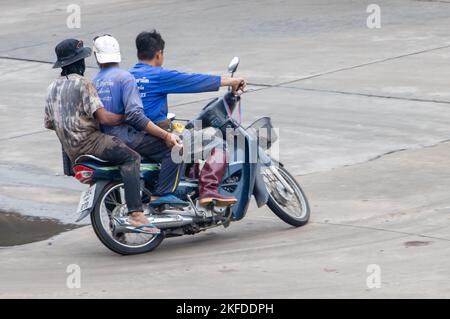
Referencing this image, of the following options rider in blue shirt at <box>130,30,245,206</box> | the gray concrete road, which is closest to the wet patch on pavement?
the gray concrete road

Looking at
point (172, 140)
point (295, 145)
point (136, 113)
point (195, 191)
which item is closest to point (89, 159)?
point (136, 113)

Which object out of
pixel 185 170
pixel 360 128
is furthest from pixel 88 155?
pixel 360 128

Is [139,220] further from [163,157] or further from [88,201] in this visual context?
[163,157]

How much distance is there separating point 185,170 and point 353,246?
4.91 feet

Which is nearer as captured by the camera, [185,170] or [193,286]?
[193,286]

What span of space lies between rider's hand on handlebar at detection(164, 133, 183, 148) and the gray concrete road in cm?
85

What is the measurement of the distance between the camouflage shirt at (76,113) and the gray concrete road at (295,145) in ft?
2.92

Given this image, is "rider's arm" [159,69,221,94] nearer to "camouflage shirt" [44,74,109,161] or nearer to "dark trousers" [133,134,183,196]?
"dark trousers" [133,134,183,196]

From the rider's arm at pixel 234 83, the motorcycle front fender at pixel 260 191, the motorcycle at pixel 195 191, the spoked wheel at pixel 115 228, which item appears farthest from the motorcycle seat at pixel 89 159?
the motorcycle front fender at pixel 260 191

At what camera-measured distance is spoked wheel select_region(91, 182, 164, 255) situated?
873cm

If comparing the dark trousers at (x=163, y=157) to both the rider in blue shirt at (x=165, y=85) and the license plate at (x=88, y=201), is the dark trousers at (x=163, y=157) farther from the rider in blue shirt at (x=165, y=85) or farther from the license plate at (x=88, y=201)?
the license plate at (x=88, y=201)

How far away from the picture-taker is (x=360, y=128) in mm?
12656

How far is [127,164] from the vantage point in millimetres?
8695
